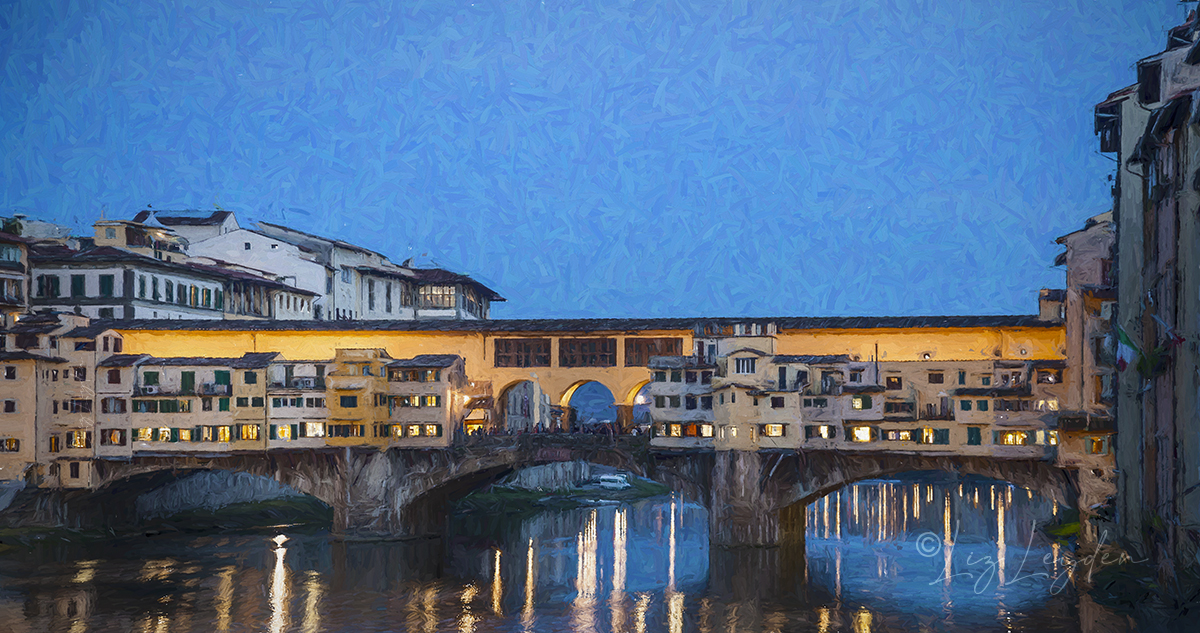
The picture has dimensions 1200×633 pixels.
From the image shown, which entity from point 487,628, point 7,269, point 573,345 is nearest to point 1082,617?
point 487,628

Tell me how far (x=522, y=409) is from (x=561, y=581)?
27.4 m

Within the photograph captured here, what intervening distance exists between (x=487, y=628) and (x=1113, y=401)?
29095mm

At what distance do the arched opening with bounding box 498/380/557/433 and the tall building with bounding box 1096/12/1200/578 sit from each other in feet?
106

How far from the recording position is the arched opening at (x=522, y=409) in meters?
69.5

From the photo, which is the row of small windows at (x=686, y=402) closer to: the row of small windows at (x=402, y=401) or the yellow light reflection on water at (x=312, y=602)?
the row of small windows at (x=402, y=401)

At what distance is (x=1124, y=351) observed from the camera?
47.1 m

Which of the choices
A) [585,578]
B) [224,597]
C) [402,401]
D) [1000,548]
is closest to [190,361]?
[402,401]

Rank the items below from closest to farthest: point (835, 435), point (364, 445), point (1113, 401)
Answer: point (1113, 401)
point (835, 435)
point (364, 445)

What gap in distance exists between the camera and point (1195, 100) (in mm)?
28906

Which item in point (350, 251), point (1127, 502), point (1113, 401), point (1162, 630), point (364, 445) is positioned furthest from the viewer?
point (350, 251)

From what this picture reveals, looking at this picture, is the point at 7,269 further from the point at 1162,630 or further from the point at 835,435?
the point at 1162,630

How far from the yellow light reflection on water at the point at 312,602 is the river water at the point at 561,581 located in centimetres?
10

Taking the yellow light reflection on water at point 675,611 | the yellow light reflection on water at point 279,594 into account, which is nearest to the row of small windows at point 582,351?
the yellow light reflection on water at point 279,594

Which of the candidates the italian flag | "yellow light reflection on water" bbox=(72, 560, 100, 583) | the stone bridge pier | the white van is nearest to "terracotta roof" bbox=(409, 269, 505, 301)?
the white van
